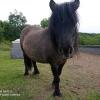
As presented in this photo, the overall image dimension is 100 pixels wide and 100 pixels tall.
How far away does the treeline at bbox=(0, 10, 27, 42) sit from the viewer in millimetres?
25600

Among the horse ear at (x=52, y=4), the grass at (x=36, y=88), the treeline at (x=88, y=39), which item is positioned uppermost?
the horse ear at (x=52, y=4)

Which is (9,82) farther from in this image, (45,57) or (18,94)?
(45,57)

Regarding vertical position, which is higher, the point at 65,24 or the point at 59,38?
the point at 65,24

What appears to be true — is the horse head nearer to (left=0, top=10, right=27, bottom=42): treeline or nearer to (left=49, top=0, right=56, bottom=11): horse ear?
(left=49, top=0, right=56, bottom=11): horse ear

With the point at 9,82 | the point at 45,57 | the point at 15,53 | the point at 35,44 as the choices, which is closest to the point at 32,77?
the point at 9,82

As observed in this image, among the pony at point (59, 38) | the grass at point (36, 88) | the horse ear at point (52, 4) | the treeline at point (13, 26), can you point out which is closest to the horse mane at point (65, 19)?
the pony at point (59, 38)

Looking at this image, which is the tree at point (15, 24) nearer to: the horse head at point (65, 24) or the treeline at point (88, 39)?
the treeline at point (88, 39)

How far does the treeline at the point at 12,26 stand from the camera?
84.0ft

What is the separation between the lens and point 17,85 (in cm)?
697

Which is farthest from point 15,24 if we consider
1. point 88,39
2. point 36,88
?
point 36,88

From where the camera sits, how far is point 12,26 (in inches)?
1027

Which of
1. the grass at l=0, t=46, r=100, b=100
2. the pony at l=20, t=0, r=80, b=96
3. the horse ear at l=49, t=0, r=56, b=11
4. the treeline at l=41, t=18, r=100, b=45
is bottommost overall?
the treeline at l=41, t=18, r=100, b=45

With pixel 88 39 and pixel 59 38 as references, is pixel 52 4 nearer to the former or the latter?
pixel 59 38

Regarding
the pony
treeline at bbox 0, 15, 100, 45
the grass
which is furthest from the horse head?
treeline at bbox 0, 15, 100, 45
